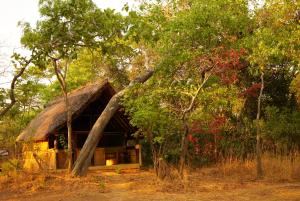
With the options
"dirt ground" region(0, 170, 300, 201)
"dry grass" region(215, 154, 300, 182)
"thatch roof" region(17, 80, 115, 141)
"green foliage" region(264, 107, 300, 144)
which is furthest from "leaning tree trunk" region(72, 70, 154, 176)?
"green foliage" region(264, 107, 300, 144)

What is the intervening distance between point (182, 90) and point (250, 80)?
5945 millimetres

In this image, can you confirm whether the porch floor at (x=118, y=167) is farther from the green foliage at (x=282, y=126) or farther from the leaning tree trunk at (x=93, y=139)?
the green foliage at (x=282, y=126)

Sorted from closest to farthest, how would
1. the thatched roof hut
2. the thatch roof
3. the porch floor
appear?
the thatch roof, the thatched roof hut, the porch floor

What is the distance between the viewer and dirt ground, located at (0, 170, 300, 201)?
1052 cm

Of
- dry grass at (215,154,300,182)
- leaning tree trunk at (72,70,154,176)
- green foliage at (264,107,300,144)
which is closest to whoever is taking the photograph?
dry grass at (215,154,300,182)

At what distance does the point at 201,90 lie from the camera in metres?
13.0

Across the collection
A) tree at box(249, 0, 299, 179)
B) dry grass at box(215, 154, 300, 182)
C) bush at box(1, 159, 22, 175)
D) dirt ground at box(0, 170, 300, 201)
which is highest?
tree at box(249, 0, 299, 179)

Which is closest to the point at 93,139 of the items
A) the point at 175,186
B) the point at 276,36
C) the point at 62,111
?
the point at 62,111

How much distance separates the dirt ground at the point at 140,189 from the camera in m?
10.5

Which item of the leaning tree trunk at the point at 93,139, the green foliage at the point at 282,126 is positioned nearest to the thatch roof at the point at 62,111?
the leaning tree trunk at the point at 93,139

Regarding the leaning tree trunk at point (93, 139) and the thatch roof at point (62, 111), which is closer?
the leaning tree trunk at point (93, 139)

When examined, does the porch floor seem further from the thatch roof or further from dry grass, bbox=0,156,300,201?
dry grass, bbox=0,156,300,201

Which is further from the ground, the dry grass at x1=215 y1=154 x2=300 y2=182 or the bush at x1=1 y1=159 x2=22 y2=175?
the bush at x1=1 y1=159 x2=22 y2=175

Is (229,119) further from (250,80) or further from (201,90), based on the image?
(201,90)
